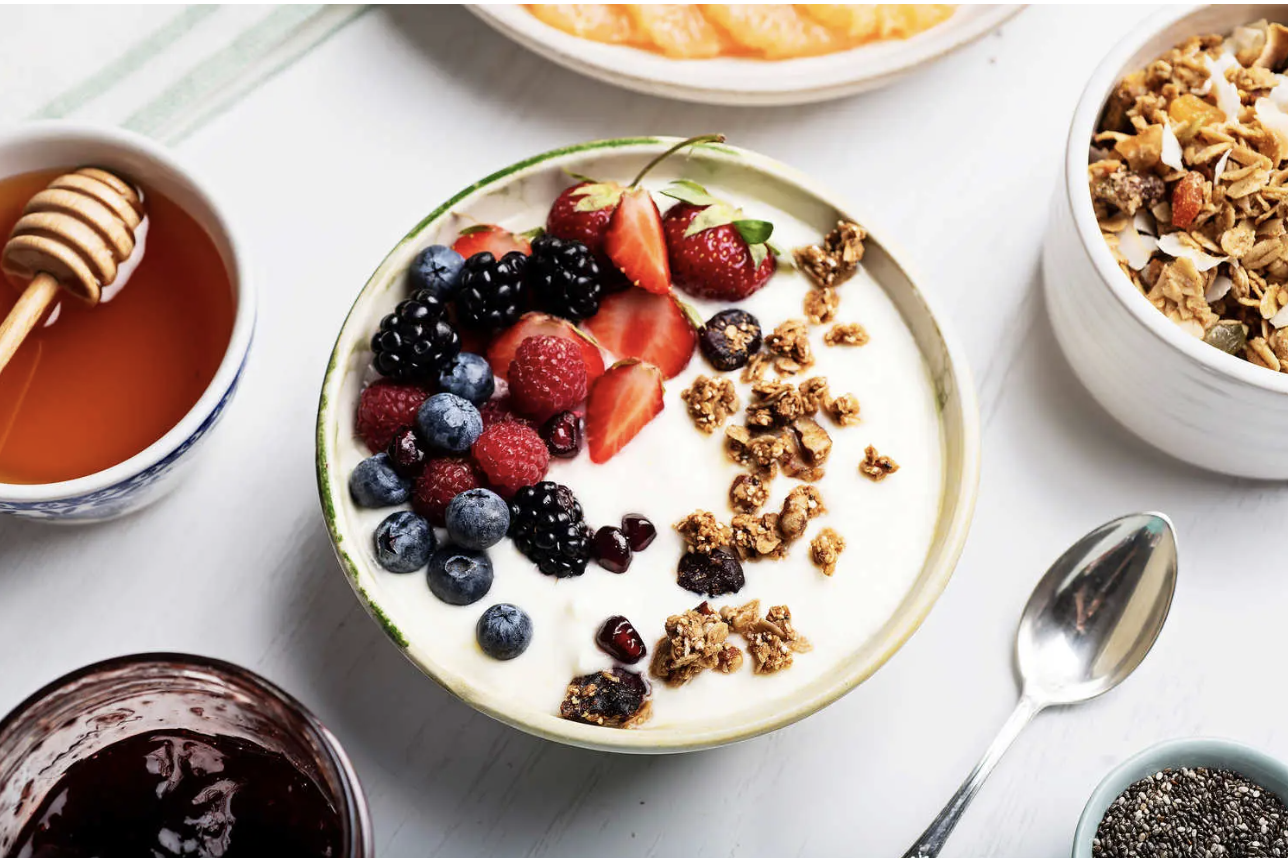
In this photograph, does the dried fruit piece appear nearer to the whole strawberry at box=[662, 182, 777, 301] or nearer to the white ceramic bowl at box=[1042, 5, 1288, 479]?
the white ceramic bowl at box=[1042, 5, 1288, 479]

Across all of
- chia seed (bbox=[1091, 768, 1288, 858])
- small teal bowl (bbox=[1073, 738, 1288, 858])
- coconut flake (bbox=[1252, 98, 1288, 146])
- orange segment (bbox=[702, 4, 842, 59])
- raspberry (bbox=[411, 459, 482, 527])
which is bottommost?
chia seed (bbox=[1091, 768, 1288, 858])

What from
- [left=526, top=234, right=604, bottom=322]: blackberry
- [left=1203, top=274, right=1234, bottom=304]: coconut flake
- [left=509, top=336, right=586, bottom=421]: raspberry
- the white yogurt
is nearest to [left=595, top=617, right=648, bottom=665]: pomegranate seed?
the white yogurt

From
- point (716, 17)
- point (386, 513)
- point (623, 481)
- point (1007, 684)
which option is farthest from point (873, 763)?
point (716, 17)

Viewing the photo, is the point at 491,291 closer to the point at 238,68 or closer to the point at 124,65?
the point at 238,68

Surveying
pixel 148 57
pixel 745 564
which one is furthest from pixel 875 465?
pixel 148 57

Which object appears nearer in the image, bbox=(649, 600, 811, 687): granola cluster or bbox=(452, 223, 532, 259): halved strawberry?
bbox=(649, 600, 811, 687): granola cluster

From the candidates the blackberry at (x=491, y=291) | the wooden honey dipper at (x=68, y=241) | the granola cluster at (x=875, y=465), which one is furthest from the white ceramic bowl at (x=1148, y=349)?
the wooden honey dipper at (x=68, y=241)
